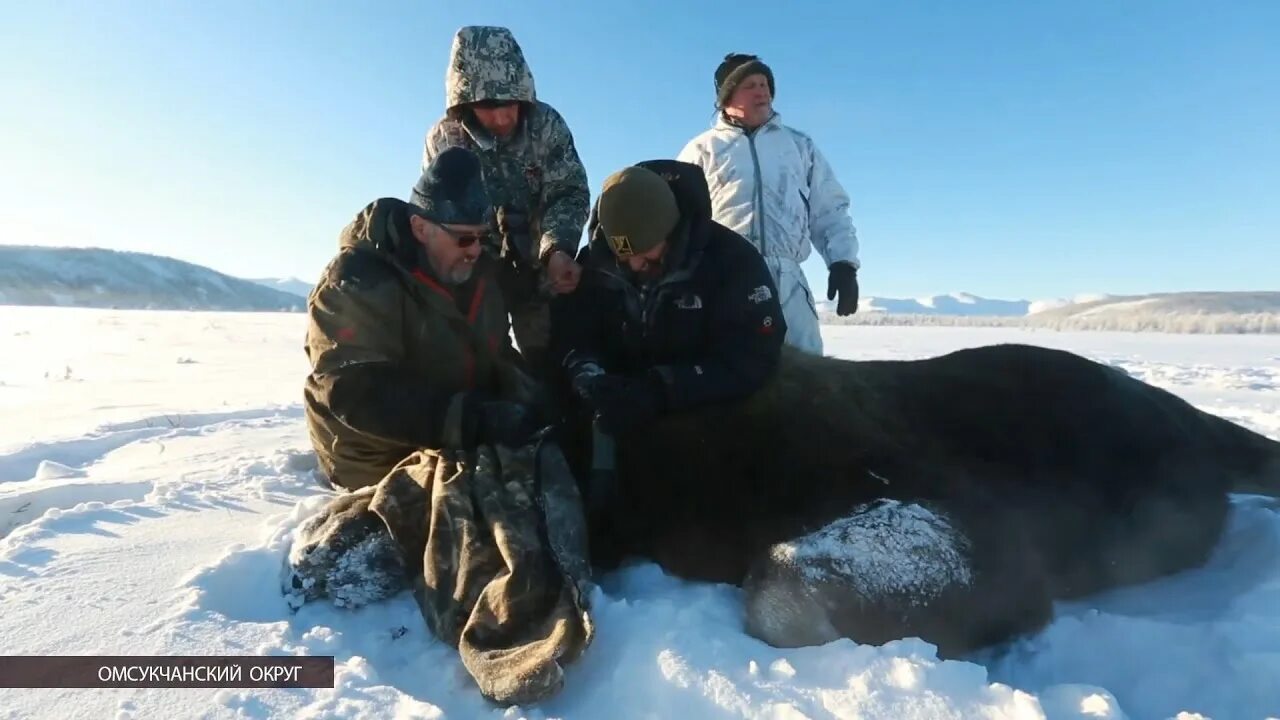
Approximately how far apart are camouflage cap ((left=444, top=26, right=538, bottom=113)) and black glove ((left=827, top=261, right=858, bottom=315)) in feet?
6.62

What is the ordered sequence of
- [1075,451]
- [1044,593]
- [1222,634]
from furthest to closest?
1. [1075,451]
2. [1044,593]
3. [1222,634]

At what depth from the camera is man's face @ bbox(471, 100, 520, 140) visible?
3.49 meters

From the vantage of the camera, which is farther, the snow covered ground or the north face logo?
the north face logo

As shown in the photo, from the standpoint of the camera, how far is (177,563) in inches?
96.3

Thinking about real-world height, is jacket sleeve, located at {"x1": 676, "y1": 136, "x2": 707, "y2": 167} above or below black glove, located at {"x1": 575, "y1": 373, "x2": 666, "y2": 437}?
above

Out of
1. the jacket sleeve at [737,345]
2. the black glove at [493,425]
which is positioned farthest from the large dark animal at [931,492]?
the black glove at [493,425]

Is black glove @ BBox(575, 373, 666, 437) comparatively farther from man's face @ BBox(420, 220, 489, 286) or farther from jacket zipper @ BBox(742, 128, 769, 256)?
jacket zipper @ BBox(742, 128, 769, 256)

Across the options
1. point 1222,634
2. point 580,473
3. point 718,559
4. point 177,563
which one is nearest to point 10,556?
point 177,563

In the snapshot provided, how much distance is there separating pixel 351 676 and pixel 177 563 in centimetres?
109

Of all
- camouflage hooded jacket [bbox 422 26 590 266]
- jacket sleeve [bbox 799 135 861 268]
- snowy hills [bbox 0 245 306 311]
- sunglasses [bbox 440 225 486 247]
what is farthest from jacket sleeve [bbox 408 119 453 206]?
snowy hills [bbox 0 245 306 311]

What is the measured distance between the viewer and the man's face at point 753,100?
400 centimetres

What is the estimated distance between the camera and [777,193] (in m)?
3.94

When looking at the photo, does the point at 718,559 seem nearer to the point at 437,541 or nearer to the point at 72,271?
the point at 437,541

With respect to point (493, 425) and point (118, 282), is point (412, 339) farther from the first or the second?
point (118, 282)
